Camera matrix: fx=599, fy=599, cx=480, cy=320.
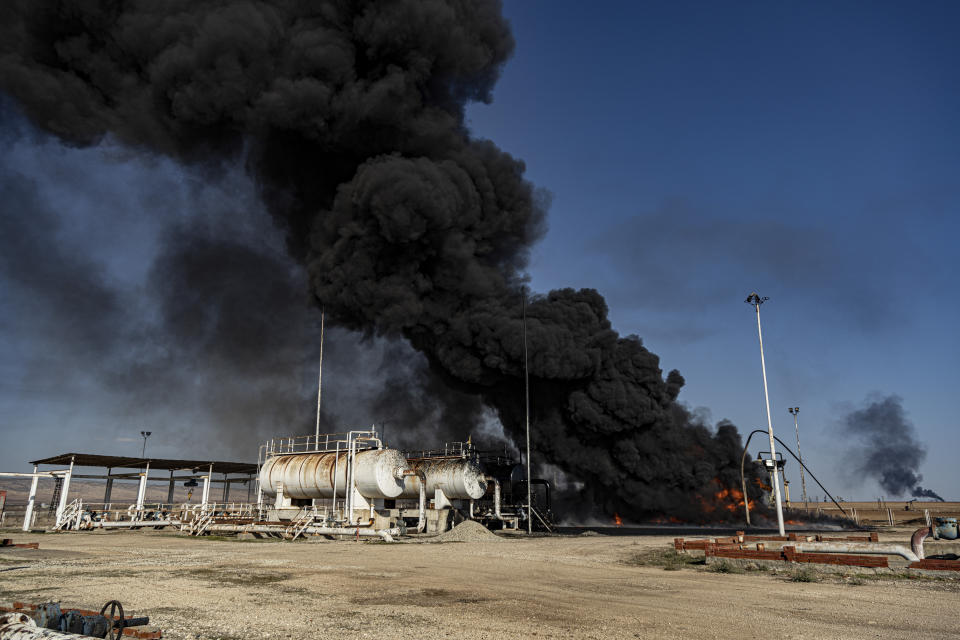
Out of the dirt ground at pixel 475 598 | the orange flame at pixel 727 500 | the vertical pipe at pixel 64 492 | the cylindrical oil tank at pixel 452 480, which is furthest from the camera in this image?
the orange flame at pixel 727 500

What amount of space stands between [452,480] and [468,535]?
6597 mm

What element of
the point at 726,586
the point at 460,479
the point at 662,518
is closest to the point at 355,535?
the point at 460,479

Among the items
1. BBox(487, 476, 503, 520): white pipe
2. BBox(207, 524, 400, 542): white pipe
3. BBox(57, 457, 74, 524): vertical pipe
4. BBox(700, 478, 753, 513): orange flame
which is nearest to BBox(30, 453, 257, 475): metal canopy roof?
BBox(57, 457, 74, 524): vertical pipe

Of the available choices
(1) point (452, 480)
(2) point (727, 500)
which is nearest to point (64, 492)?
(1) point (452, 480)

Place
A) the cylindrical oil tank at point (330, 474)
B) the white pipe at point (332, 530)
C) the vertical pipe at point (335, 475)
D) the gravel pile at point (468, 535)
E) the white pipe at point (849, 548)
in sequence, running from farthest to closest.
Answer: the cylindrical oil tank at point (330, 474), the vertical pipe at point (335, 475), the gravel pile at point (468, 535), the white pipe at point (332, 530), the white pipe at point (849, 548)

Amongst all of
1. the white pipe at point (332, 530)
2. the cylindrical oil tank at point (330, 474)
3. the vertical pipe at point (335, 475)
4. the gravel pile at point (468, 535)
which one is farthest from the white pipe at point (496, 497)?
the vertical pipe at point (335, 475)

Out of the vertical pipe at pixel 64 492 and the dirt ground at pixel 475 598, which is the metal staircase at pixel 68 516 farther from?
the dirt ground at pixel 475 598

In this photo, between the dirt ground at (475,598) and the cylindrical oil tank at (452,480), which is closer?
the dirt ground at (475,598)

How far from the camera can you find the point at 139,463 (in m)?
45.8

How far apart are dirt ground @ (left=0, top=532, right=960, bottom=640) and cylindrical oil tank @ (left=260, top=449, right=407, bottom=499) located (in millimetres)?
16972

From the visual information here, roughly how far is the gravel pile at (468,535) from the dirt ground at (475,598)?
13224 millimetres

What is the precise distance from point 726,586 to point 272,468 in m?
35.7

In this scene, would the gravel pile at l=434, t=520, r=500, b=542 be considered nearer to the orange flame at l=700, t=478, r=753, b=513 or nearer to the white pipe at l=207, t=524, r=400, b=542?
the white pipe at l=207, t=524, r=400, b=542

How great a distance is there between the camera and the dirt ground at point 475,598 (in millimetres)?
9078
